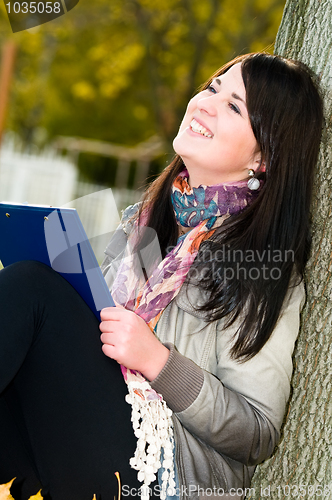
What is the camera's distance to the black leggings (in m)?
1.57

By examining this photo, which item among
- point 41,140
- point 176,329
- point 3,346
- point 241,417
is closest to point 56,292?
point 3,346

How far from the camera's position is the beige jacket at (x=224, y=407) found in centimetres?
165

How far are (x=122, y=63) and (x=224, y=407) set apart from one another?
1172 centimetres

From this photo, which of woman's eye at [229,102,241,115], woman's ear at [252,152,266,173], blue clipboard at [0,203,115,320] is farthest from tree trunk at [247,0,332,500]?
blue clipboard at [0,203,115,320]

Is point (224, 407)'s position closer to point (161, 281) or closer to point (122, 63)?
point (161, 281)

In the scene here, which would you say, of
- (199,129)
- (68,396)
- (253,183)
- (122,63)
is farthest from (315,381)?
(122,63)

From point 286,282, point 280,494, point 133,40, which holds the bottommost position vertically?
point 280,494

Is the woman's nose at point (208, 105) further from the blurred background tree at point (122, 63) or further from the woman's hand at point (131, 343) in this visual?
the blurred background tree at point (122, 63)

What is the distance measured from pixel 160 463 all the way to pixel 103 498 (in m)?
0.19

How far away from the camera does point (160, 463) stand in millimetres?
1604

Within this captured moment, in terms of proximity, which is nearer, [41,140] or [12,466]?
[12,466]

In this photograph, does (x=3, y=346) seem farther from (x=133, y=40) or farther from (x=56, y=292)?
(x=133, y=40)

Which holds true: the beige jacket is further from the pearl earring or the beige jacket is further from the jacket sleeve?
the pearl earring

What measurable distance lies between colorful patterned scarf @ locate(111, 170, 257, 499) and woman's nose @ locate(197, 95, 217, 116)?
0.28m
